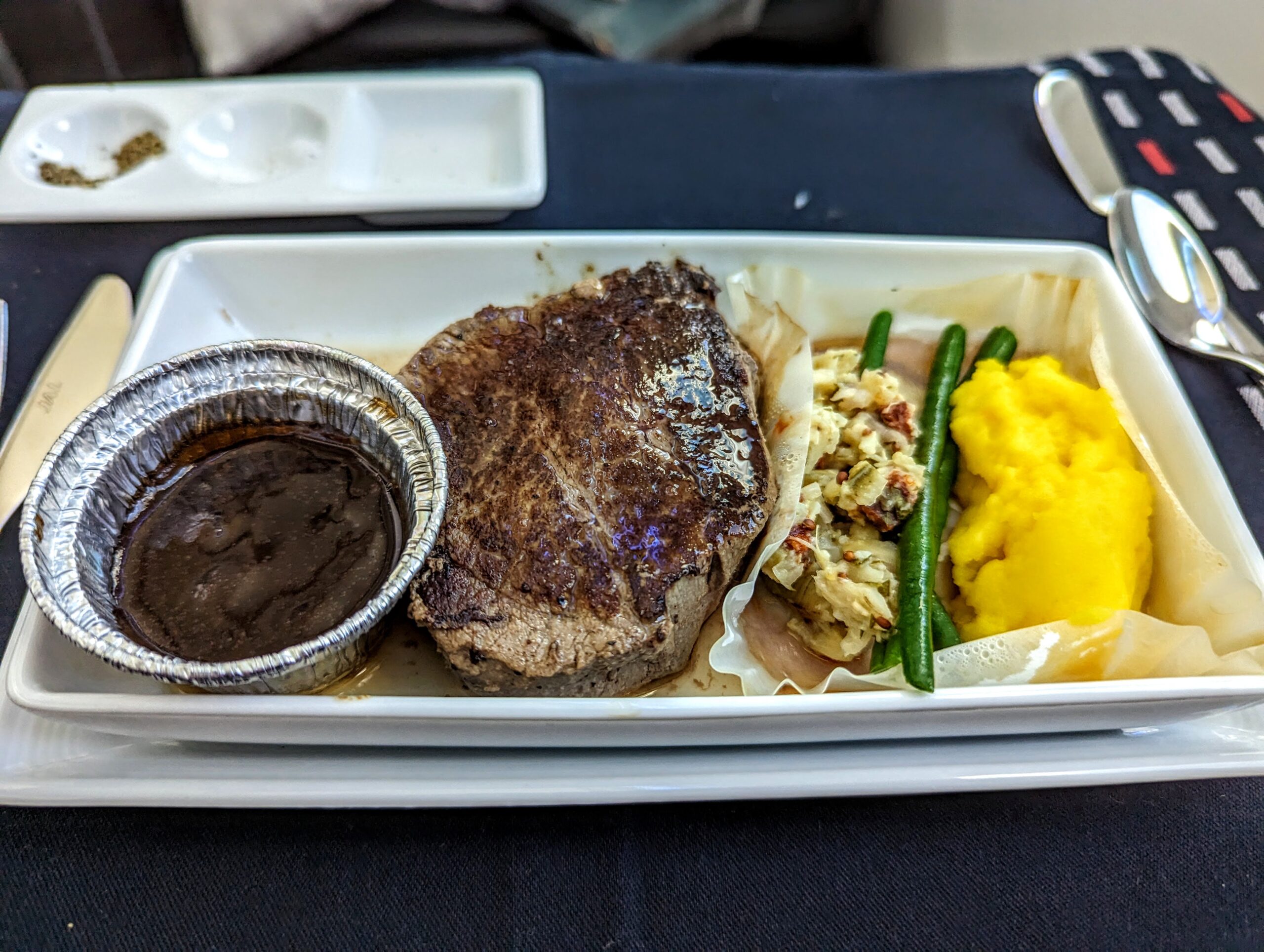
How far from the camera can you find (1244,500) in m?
2.53

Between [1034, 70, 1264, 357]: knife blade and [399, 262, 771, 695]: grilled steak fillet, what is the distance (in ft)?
6.70

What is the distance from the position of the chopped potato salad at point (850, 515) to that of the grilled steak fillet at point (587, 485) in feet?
0.67

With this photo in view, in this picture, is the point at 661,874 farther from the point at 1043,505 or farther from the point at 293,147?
the point at 293,147

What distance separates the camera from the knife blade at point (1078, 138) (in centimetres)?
331

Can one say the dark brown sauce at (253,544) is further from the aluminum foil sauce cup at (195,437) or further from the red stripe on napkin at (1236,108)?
the red stripe on napkin at (1236,108)

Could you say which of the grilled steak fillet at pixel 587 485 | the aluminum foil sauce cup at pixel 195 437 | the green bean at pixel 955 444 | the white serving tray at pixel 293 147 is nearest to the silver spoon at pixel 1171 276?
the green bean at pixel 955 444

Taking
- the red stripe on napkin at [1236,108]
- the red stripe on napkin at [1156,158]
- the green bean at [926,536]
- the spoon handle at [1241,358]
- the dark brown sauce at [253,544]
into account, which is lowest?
the spoon handle at [1241,358]

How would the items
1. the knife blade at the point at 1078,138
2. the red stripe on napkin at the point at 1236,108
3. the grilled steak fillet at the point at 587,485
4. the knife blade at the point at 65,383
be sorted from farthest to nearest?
the red stripe on napkin at the point at 1236,108 < the knife blade at the point at 1078,138 < the knife blade at the point at 65,383 < the grilled steak fillet at the point at 587,485

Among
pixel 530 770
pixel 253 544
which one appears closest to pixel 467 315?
pixel 253 544

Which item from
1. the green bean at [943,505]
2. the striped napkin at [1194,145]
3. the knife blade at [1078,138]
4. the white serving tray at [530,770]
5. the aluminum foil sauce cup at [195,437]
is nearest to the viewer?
the aluminum foil sauce cup at [195,437]

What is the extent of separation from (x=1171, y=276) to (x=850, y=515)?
1775 millimetres

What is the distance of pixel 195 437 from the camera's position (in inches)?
81.7

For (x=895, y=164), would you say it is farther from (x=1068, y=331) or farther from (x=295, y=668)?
(x=295, y=668)

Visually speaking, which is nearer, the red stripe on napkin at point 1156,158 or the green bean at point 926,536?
the green bean at point 926,536
